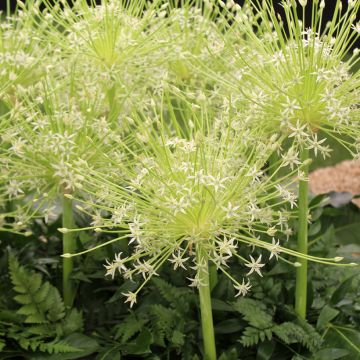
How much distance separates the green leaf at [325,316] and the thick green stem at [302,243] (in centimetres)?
4

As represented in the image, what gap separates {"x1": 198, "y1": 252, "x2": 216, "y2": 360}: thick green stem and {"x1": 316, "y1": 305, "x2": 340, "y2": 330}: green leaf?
312 mm

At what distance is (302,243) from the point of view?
1.66 m

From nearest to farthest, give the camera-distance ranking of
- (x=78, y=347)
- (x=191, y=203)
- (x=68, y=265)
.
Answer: (x=191, y=203) → (x=78, y=347) → (x=68, y=265)

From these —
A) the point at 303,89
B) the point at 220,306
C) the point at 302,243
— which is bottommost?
the point at 220,306

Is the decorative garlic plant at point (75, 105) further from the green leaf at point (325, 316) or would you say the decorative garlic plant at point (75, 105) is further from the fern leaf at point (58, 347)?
the green leaf at point (325, 316)

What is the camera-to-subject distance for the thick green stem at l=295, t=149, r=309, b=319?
163 cm

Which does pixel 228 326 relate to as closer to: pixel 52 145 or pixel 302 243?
pixel 302 243

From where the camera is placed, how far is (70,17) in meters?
2.11

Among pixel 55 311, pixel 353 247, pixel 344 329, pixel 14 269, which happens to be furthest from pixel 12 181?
pixel 353 247

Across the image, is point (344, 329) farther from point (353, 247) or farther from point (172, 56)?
point (172, 56)

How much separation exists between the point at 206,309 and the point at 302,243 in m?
0.31

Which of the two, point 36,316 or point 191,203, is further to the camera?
point 36,316

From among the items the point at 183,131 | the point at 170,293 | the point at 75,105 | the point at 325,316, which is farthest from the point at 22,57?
the point at 325,316

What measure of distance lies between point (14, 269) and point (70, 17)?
81cm
